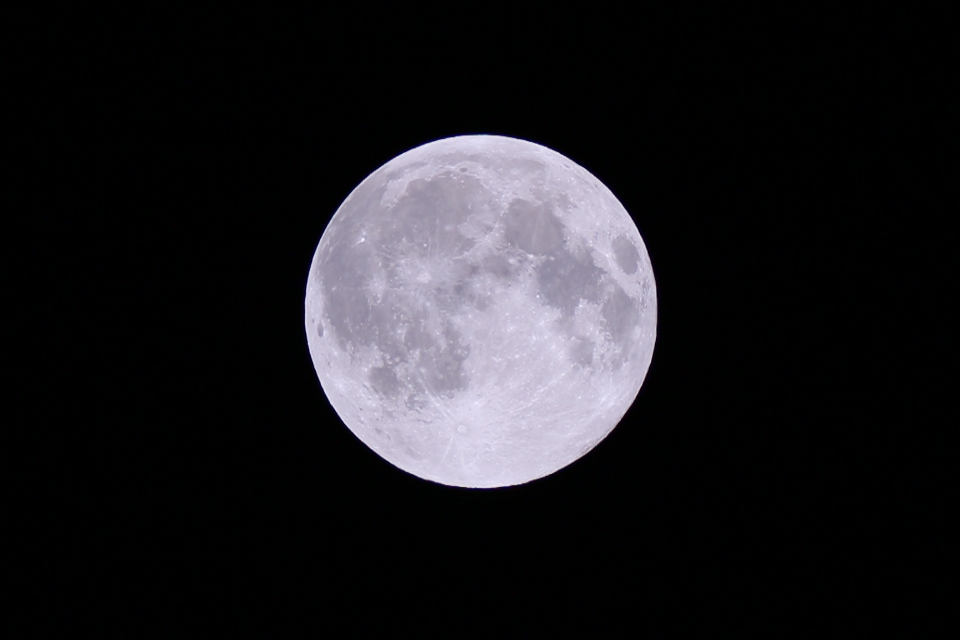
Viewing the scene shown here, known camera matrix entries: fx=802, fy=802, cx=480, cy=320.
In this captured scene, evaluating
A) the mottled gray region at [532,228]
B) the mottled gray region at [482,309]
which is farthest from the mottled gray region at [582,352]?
the mottled gray region at [532,228]

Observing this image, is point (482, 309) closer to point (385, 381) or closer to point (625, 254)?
point (385, 381)

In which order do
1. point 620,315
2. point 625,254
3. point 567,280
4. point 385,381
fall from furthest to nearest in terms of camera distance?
point 625,254 < point 620,315 < point 385,381 < point 567,280

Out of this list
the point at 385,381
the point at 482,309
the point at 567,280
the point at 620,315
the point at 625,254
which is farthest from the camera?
the point at 625,254

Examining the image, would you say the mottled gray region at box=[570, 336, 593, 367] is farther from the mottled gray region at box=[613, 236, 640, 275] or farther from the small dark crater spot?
the small dark crater spot

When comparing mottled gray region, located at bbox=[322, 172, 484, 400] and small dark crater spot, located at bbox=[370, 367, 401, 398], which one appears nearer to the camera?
mottled gray region, located at bbox=[322, 172, 484, 400]

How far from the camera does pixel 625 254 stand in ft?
15.6

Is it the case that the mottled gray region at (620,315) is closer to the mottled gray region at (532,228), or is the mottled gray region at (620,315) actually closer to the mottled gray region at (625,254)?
the mottled gray region at (625,254)

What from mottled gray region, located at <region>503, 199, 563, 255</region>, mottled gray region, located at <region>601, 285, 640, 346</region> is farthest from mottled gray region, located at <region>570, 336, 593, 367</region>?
mottled gray region, located at <region>503, 199, 563, 255</region>

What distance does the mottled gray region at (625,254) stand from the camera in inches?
185

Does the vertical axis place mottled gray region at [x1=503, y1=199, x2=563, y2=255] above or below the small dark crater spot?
above

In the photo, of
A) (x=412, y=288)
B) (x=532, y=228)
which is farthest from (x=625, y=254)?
(x=412, y=288)

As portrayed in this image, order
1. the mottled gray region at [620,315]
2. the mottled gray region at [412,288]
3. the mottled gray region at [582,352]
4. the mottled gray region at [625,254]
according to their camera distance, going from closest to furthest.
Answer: the mottled gray region at [412,288], the mottled gray region at [582,352], the mottled gray region at [620,315], the mottled gray region at [625,254]

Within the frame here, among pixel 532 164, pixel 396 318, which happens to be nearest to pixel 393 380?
pixel 396 318

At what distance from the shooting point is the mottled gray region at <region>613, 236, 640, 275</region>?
471 cm
